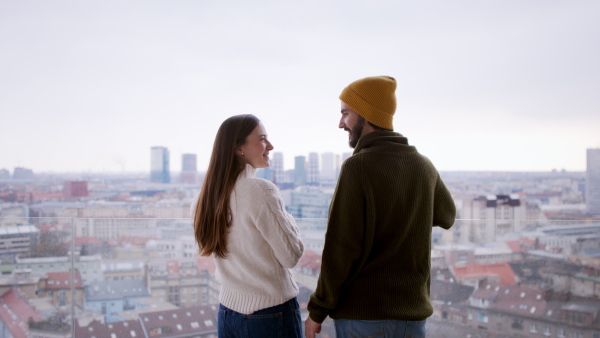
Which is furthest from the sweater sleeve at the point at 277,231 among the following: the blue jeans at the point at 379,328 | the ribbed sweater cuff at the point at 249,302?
the blue jeans at the point at 379,328

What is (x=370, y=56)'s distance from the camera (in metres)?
5.64

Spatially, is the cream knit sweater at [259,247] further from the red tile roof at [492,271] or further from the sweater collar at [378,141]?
the red tile roof at [492,271]

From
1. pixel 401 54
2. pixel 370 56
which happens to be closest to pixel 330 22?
pixel 370 56

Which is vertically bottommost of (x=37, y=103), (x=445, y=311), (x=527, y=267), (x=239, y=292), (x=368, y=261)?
(x=445, y=311)

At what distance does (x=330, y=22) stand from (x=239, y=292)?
4431mm

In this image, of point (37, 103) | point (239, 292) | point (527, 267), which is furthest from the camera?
point (37, 103)

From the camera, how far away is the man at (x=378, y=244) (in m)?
1.18

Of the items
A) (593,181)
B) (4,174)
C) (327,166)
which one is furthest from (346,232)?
(4,174)

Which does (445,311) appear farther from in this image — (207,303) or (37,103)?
(37,103)

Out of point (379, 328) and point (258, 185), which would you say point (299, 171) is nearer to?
point (258, 185)

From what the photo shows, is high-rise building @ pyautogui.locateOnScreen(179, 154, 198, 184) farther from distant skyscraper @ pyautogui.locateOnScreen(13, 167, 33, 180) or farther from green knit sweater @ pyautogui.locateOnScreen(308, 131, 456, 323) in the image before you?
green knit sweater @ pyautogui.locateOnScreen(308, 131, 456, 323)

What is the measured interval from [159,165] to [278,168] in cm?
478

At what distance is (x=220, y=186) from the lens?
4.67 ft

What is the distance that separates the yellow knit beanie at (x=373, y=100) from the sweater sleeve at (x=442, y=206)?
25 centimetres
